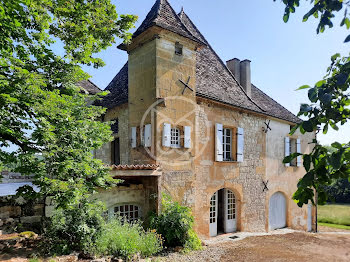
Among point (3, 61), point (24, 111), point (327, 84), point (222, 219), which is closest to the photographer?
point (327, 84)

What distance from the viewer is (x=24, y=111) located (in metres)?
3.91

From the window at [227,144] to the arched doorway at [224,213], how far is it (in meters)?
1.43

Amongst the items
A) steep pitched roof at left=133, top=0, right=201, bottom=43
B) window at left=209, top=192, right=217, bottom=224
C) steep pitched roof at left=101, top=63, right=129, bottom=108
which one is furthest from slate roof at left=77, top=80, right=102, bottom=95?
window at left=209, top=192, right=217, bottom=224

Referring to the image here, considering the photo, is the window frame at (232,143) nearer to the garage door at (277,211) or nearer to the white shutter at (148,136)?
the white shutter at (148,136)

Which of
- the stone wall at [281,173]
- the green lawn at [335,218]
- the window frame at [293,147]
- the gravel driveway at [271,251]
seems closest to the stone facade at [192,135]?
the stone wall at [281,173]

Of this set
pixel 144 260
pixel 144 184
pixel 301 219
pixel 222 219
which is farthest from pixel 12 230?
pixel 301 219

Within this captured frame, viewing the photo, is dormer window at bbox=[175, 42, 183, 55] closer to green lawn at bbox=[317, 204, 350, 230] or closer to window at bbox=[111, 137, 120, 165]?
window at bbox=[111, 137, 120, 165]

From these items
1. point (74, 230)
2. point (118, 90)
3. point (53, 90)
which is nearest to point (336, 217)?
point (118, 90)

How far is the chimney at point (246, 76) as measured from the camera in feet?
38.7

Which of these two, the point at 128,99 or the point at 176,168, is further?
the point at 128,99

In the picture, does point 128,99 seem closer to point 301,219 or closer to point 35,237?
point 35,237

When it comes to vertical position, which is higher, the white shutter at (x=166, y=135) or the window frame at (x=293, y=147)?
the white shutter at (x=166, y=135)

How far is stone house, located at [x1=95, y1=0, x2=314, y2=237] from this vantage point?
7.46 meters

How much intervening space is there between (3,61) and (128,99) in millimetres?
5291
